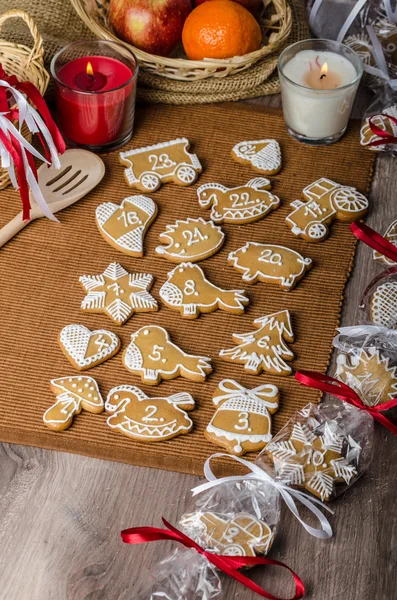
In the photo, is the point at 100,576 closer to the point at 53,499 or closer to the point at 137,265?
the point at 53,499

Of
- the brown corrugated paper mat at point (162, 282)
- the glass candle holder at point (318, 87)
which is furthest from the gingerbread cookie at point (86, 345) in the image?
the glass candle holder at point (318, 87)

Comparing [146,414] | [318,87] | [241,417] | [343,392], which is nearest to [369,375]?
[343,392]

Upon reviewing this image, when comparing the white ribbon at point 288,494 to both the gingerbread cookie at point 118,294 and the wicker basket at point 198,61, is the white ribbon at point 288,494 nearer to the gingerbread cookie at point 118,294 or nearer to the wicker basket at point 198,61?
the gingerbread cookie at point 118,294

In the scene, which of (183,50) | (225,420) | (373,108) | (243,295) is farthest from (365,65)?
(225,420)

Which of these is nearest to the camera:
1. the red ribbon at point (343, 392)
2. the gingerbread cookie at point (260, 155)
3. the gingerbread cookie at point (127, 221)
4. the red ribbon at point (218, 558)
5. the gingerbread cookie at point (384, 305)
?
the red ribbon at point (218, 558)

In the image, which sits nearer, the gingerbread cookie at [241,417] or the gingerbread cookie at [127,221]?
the gingerbread cookie at [241,417]

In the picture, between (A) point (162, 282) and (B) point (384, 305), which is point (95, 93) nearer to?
(A) point (162, 282)

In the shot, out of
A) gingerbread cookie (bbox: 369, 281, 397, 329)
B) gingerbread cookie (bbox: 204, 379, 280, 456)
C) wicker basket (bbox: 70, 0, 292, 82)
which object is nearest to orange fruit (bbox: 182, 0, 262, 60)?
wicker basket (bbox: 70, 0, 292, 82)

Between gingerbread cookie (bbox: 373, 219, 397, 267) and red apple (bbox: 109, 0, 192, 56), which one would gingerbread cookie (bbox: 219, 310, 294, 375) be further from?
red apple (bbox: 109, 0, 192, 56)

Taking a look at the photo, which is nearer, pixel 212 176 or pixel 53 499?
pixel 53 499
